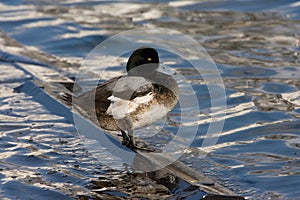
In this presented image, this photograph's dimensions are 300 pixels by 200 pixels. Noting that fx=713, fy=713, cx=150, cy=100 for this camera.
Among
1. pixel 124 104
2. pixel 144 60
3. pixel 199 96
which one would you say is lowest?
pixel 199 96

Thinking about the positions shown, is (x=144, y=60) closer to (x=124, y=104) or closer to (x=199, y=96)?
(x=124, y=104)

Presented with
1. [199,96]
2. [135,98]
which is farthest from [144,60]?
[199,96]

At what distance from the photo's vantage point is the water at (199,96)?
5.84 m

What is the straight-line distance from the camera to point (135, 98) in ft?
20.1

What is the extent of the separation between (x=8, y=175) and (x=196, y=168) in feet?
5.20

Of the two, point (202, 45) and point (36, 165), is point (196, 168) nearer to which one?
point (36, 165)

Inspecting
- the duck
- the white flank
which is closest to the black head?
the duck

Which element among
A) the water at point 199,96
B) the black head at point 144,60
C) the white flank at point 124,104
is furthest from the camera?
the black head at point 144,60

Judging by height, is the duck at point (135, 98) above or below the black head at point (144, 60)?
below

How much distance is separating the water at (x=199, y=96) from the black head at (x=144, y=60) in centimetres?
86

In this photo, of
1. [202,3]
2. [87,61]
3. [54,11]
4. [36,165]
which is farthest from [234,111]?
[54,11]

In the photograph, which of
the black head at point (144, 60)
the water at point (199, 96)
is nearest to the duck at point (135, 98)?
the black head at point (144, 60)

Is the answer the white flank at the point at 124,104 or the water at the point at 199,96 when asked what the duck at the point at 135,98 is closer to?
the white flank at the point at 124,104

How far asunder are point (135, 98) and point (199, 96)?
200cm
